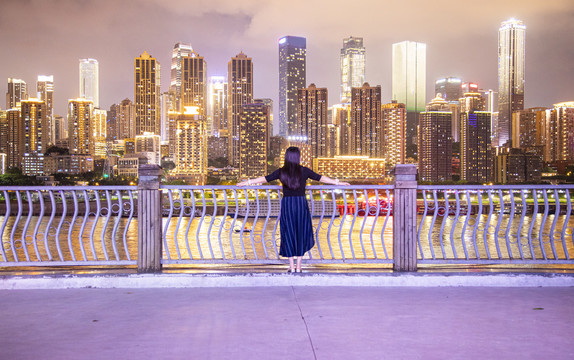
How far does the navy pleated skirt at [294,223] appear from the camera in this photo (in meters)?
6.10

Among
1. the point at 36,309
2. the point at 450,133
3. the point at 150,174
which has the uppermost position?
the point at 450,133

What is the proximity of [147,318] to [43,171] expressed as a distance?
564 feet

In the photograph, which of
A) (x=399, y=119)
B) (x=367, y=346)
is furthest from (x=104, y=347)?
(x=399, y=119)

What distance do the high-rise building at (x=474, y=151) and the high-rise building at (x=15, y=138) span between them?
140 metres

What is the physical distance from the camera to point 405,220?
616 centimetres

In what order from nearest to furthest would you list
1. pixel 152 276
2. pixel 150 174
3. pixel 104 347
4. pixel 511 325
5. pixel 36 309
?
pixel 104 347
pixel 511 325
pixel 36 309
pixel 152 276
pixel 150 174

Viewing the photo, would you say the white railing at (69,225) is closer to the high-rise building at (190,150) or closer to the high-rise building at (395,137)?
the high-rise building at (190,150)

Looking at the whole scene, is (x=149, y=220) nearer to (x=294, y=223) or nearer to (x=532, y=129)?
(x=294, y=223)

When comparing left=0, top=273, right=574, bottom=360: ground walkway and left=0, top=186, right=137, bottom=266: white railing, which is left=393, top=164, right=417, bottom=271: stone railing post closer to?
left=0, top=273, right=574, bottom=360: ground walkway

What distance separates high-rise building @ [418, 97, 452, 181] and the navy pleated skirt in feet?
548

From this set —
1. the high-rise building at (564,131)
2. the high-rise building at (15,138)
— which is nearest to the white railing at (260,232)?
the high-rise building at (564,131)

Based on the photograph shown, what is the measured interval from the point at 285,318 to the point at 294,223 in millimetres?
1819

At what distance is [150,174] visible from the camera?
618cm

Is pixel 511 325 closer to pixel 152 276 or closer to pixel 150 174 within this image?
pixel 152 276
